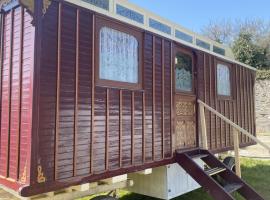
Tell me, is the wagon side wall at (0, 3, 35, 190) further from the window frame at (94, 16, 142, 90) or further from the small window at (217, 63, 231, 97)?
the small window at (217, 63, 231, 97)

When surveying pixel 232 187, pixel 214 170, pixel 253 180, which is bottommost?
pixel 253 180

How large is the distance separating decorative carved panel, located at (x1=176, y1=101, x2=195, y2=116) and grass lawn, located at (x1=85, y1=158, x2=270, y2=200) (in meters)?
1.82

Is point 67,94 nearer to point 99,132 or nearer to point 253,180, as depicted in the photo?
point 99,132

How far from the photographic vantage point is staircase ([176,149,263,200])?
4825 mm

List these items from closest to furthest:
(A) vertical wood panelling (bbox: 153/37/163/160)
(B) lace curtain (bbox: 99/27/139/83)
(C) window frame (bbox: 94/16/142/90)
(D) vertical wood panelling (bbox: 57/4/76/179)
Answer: (D) vertical wood panelling (bbox: 57/4/76/179), (C) window frame (bbox: 94/16/142/90), (B) lace curtain (bbox: 99/27/139/83), (A) vertical wood panelling (bbox: 153/37/163/160)

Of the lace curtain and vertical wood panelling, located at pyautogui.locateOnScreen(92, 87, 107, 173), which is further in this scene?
the lace curtain

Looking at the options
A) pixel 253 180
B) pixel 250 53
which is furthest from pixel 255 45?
pixel 253 180

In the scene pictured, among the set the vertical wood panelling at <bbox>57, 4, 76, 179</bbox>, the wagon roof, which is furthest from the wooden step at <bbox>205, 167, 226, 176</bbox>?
A: the vertical wood panelling at <bbox>57, 4, 76, 179</bbox>

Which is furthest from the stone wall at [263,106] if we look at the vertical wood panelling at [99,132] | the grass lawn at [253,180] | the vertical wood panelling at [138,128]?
the vertical wood panelling at [99,132]

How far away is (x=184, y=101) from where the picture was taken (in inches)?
235

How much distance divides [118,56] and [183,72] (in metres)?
1.87

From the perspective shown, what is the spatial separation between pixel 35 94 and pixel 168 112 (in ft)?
8.24

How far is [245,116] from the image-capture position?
8375mm

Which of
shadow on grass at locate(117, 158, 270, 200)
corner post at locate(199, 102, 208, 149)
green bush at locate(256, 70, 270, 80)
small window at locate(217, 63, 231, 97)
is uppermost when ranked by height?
green bush at locate(256, 70, 270, 80)
